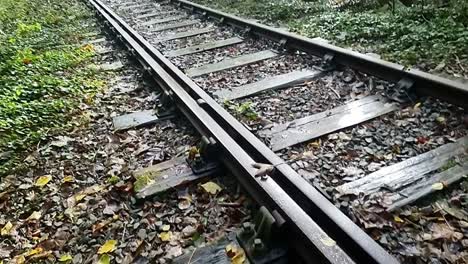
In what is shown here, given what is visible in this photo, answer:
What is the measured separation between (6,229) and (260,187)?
1.77 m

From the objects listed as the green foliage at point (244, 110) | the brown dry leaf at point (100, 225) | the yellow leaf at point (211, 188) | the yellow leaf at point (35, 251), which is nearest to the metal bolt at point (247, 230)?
the yellow leaf at point (211, 188)

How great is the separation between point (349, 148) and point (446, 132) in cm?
74

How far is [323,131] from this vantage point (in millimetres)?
3160

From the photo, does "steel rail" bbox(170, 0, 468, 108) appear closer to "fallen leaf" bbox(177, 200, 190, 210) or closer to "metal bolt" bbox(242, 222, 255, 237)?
"metal bolt" bbox(242, 222, 255, 237)

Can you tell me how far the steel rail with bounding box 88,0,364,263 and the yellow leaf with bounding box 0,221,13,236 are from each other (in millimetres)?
1547

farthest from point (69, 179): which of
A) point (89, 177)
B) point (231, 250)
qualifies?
point (231, 250)

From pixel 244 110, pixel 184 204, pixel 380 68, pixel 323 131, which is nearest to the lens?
pixel 184 204

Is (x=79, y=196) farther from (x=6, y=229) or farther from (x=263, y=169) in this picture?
(x=263, y=169)

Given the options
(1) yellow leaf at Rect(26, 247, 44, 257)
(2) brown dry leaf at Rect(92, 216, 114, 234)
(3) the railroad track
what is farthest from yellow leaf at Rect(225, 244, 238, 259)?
(1) yellow leaf at Rect(26, 247, 44, 257)

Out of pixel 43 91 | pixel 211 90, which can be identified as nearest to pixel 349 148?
pixel 211 90

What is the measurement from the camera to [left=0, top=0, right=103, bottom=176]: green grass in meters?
3.72

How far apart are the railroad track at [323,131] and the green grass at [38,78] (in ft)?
3.34

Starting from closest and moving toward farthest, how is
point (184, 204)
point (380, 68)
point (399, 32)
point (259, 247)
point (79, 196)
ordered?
point (259, 247) < point (184, 204) < point (79, 196) < point (380, 68) < point (399, 32)

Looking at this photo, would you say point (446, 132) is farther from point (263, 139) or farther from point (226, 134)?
point (226, 134)
